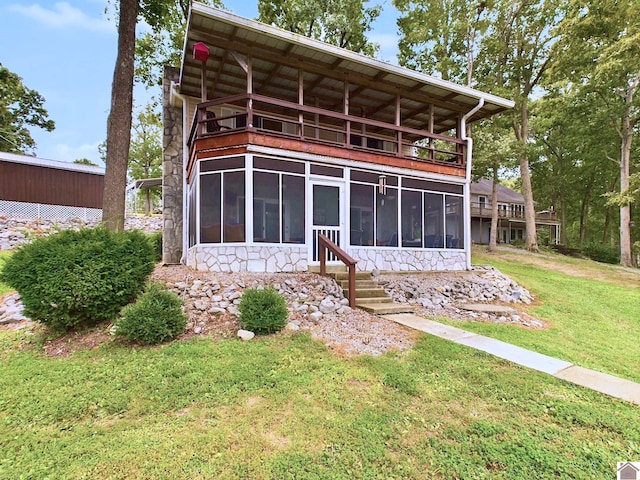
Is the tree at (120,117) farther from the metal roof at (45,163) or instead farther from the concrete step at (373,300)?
the metal roof at (45,163)

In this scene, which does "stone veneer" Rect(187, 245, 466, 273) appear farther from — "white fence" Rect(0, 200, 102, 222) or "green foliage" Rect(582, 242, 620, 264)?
"green foliage" Rect(582, 242, 620, 264)

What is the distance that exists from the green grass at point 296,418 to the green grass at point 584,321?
1556 mm

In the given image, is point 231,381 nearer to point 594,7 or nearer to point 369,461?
point 369,461

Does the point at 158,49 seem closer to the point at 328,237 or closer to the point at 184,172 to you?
the point at 184,172

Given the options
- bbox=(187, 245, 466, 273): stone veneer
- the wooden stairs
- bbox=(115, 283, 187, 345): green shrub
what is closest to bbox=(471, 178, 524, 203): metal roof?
bbox=(187, 245, 466, 273): stone veneer

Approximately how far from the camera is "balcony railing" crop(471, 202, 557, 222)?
99.9 feet

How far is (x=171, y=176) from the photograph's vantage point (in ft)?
35.9

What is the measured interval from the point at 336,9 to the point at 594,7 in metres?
11.9

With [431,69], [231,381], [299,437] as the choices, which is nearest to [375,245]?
[231,381]

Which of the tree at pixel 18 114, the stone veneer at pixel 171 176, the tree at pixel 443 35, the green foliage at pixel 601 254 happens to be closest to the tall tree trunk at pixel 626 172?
the green foliage at pixel 601 254

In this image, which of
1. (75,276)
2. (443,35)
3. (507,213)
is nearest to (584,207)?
(507,213)

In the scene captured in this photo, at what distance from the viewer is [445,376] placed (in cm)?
389

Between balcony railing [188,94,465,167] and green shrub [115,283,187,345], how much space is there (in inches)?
175

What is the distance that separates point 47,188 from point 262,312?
17309 millimetres
